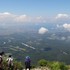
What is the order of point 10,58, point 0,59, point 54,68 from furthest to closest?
point 54,68 < point 10,58 < point 0,59

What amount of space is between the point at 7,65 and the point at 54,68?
17.2 feet

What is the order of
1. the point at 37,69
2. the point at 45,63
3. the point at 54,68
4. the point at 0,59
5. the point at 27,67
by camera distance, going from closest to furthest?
the point at 0,59, the point at 27,67, the point at 54,68, the point at 37,69, the point at 45,63

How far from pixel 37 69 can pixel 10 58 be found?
23.1 ft

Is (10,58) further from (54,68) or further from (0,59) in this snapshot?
(54,68)

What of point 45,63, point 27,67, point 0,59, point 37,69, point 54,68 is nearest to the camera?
point 0,59

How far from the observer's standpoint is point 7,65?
81.3 ft

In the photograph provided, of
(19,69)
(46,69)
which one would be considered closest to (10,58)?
(19,69)

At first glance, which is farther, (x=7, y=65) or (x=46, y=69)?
(x=46, y=69)

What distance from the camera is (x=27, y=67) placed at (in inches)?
996

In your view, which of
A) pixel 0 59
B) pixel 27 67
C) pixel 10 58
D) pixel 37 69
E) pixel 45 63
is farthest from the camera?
pixel 45 63

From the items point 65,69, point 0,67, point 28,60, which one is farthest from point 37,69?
point 0,67

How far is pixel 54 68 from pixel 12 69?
4.97m

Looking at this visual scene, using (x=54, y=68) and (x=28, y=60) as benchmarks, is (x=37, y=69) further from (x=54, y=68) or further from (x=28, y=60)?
(x=28, y=60)

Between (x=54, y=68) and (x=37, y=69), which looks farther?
(x=37, y=69)
